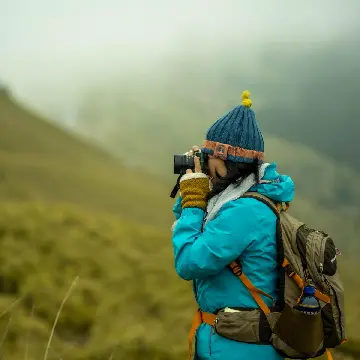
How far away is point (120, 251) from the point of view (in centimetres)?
493

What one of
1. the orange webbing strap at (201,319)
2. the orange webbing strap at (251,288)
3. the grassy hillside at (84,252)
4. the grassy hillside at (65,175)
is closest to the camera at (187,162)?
the orange webbing strap at (251,288)

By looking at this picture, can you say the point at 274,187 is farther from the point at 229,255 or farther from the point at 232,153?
the point at 229,255

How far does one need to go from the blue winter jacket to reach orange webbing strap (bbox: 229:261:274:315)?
14 mm

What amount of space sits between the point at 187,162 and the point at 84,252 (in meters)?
3.18

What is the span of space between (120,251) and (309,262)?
3549mm

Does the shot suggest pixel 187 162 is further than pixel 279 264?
Yes

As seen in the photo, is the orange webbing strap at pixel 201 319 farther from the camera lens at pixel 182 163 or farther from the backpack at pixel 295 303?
the camera lens at pixel 182 163

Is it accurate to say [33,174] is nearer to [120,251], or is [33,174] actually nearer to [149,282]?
[120,251]

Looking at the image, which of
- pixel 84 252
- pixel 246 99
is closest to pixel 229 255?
pixel 246 99

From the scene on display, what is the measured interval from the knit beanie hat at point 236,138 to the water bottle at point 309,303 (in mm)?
425

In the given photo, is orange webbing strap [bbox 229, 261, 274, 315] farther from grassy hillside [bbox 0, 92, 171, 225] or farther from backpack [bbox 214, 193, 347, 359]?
grassy hillside [bbox 0, 92, 171, 225]

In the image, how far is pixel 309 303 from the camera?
1.50 m

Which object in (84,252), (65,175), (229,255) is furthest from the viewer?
(65,175)

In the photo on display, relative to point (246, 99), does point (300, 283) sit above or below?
below
